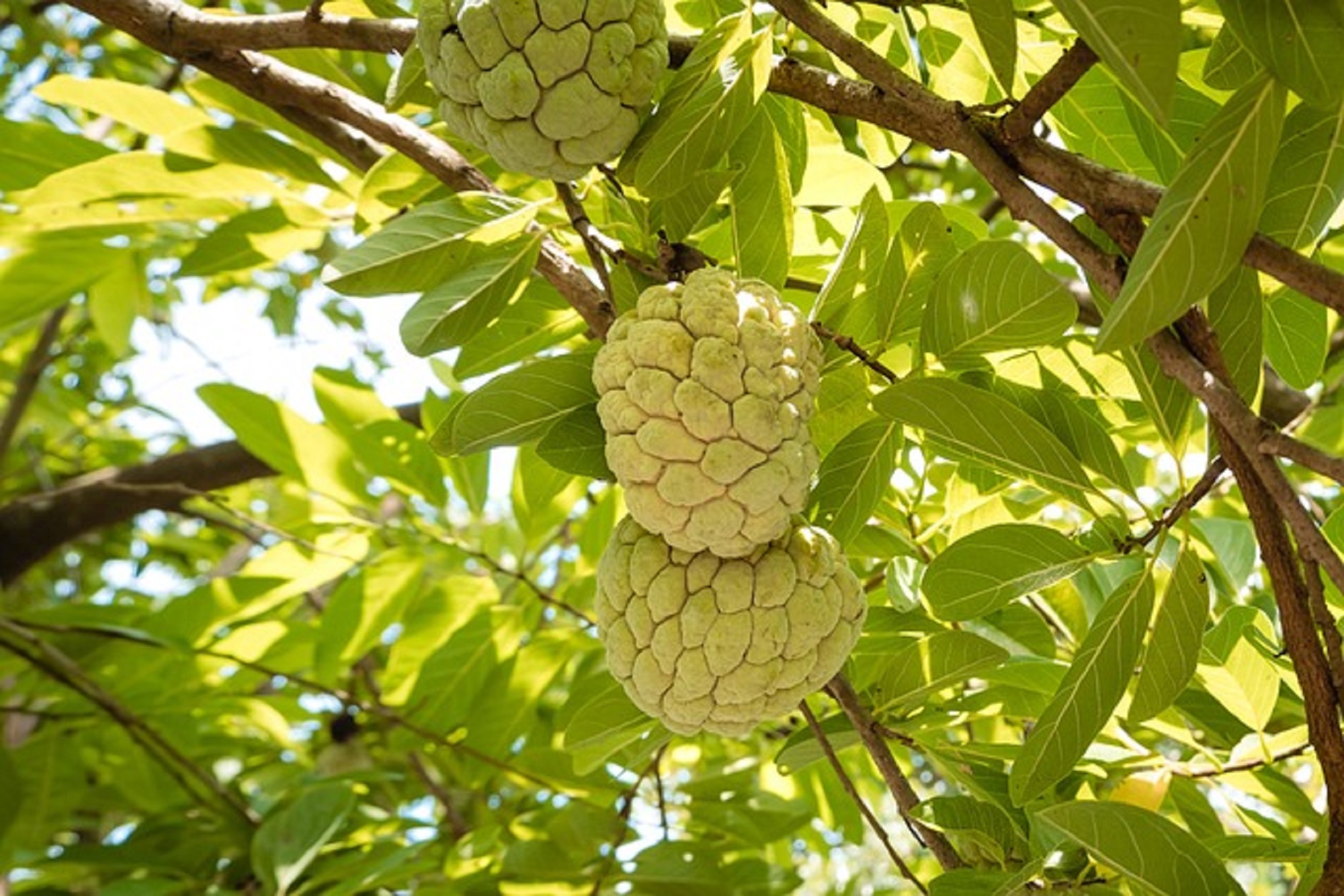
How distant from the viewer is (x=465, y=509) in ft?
8.54

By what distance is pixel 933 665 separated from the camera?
1434 millimetres

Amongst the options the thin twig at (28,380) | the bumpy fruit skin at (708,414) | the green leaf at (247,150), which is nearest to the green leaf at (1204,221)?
the bumpy fruit skin at (708,414)

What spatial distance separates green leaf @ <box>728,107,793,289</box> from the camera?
1376 mm

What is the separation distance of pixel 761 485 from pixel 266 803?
2036mm

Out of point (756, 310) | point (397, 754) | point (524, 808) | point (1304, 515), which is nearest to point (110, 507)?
point (397, 754)

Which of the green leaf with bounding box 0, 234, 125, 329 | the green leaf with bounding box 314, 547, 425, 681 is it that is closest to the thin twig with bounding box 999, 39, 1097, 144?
the green leaf with bounding box 314, 547, 425, 681

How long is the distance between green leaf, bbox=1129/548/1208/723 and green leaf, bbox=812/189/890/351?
14.7 inches

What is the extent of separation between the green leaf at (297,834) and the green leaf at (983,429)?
1.57m

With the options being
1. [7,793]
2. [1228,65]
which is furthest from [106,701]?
[1228,65]

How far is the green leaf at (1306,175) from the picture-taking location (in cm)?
104

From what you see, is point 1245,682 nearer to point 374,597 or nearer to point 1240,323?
point 1240,323

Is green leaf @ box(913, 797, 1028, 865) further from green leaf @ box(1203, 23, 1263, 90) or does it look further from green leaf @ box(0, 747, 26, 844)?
green leaf @ box(0, 747, 26, 844)

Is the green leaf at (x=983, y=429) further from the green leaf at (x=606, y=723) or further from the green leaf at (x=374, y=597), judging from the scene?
the green leaf at (x=374, y=597)

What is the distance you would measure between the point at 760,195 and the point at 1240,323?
1.59ft
